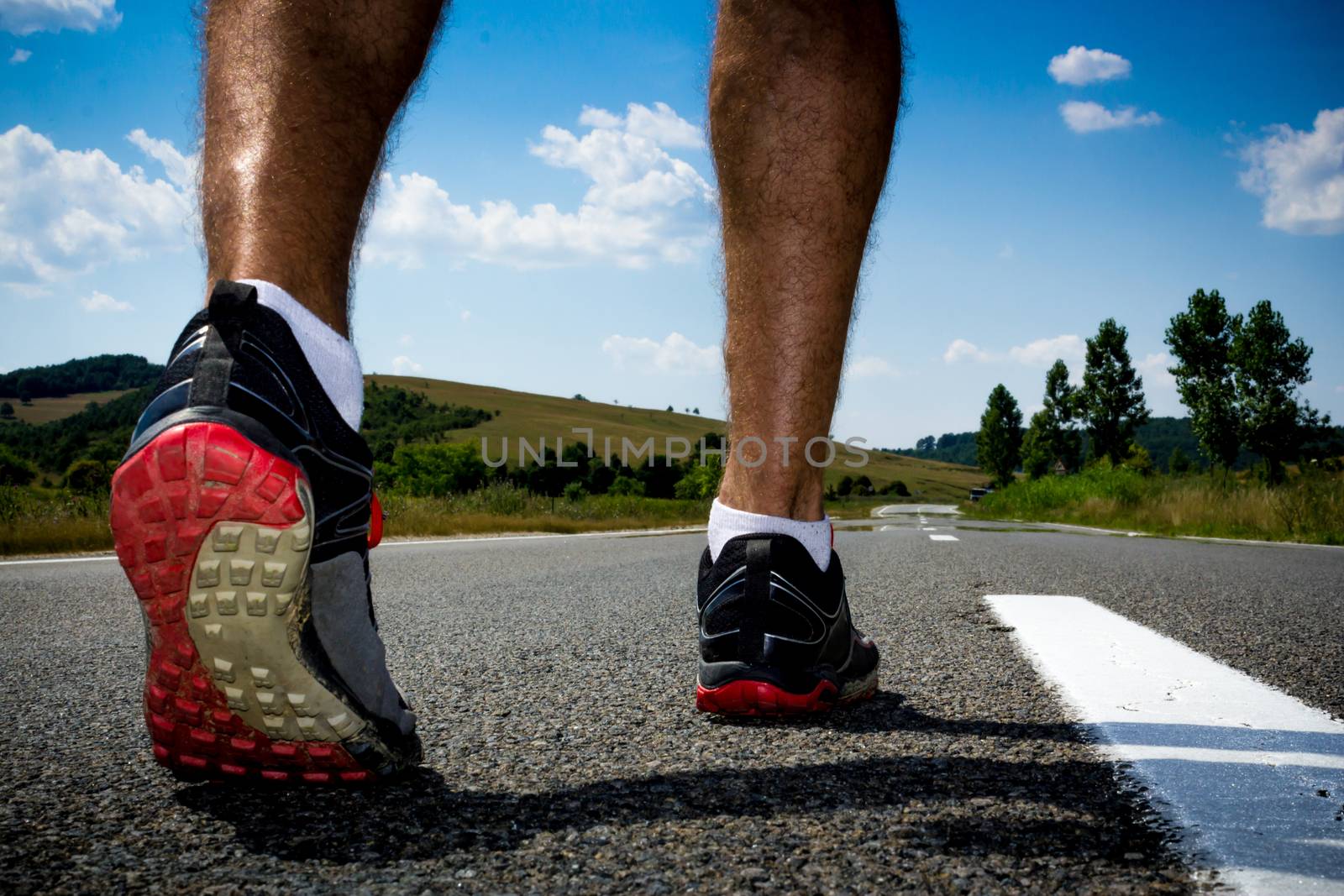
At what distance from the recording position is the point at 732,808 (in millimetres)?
937

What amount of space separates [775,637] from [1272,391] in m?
39.6

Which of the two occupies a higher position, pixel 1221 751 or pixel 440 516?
pixel 1221 751

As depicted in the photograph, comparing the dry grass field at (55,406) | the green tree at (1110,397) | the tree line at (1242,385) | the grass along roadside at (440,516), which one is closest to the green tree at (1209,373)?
the tree line at (1242,385)

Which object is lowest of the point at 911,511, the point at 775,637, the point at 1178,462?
the point at 911,511

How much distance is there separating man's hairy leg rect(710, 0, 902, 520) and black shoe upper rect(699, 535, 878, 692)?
0.29 feet

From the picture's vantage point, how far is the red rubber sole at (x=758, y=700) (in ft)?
4.52

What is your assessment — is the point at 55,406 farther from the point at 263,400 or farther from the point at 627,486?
the point at 263,400

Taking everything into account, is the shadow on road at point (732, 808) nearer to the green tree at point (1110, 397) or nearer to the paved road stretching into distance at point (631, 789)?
the paved road stretching into distance at point (631, 789)

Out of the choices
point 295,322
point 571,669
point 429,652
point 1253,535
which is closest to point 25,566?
point 429,652

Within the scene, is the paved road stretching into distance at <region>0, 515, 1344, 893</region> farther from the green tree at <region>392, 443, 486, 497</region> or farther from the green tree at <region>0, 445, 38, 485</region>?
the green tree at <region>392, 443, 486, 497</region>

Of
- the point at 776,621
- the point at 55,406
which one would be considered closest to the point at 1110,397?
the point at 776,621

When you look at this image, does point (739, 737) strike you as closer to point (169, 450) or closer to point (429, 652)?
point (169, 450)

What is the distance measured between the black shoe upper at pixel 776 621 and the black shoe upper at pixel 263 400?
2.04ft

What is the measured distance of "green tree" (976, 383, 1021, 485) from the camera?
Answer: 69.9 m
